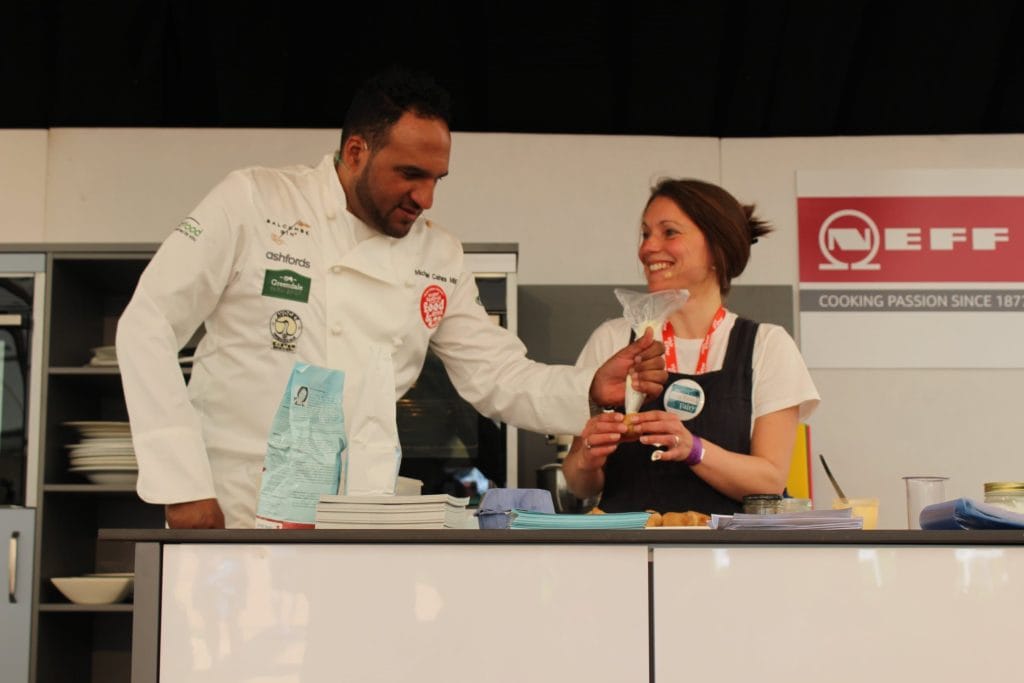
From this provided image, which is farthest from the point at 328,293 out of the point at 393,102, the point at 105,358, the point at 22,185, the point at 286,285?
the point at 22,185

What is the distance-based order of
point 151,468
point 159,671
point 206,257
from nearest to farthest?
point 159,671 < point 151,468 < point 206,257

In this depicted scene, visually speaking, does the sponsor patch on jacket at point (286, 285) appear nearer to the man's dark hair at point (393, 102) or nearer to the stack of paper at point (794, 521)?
the man's dark hair at point (393, 102)

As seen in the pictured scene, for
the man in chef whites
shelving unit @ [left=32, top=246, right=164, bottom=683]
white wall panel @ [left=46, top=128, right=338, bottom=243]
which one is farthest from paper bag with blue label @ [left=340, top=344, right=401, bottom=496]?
white wall panel @ [left=46, top=128, right=338, bottom=243]

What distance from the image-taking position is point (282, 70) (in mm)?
4105

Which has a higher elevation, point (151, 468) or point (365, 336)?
point (365, 336)

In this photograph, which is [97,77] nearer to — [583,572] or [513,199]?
[513,199]

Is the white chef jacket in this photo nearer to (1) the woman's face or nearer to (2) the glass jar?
(1) the woman's face

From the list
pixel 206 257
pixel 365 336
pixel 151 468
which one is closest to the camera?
pixel 151 468

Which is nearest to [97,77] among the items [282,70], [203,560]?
[282,70]

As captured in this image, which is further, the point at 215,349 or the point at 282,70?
the point at 282,70

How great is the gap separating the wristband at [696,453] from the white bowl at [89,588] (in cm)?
192

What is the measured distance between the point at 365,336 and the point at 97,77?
6.78ft

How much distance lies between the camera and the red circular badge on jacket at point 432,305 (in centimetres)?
268

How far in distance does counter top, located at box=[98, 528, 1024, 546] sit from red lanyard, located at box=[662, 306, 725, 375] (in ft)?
3.39
